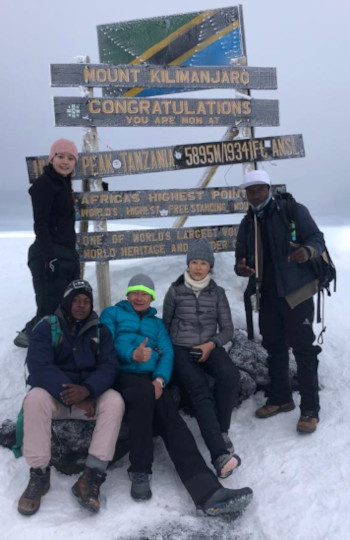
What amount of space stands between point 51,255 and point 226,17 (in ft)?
17.6

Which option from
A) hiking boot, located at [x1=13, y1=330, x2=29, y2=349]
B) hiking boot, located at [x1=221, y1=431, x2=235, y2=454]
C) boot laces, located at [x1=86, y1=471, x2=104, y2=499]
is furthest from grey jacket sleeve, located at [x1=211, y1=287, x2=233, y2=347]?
hiking boot, located at [x1=13, y1=330, x2=29, y2=349]

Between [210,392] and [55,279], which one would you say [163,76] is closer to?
[55,279]

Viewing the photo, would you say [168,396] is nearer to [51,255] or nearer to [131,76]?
[51,255]

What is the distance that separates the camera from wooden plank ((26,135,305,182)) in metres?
6.97

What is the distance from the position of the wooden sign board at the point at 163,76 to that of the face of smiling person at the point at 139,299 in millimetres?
3869

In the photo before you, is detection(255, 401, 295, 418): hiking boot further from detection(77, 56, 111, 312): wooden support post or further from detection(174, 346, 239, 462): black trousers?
detection(77, 56, 111, 312): wooden support post

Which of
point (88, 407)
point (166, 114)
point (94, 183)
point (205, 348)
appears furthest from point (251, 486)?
point (166, 114)

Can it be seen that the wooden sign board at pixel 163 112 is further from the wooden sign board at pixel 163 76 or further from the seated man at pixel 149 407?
the seated man at pixel 149 407

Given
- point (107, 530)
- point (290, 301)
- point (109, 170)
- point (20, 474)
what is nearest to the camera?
point (107, 530)

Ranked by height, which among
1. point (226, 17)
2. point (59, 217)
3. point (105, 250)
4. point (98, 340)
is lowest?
point (98, 340)

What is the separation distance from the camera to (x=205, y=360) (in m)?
4.96

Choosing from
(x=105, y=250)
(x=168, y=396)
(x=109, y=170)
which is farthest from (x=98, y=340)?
(x=109, y=170)

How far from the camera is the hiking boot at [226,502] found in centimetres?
375

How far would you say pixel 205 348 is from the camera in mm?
4910
